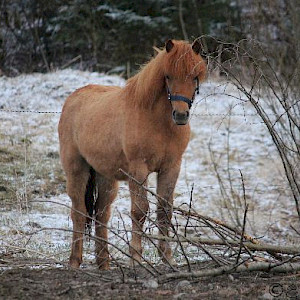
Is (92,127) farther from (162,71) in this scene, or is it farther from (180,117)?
(180,117)

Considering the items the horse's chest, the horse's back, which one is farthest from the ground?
the horse's back

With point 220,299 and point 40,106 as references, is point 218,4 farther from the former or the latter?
point 220,299

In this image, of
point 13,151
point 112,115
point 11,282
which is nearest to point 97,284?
point 11,282

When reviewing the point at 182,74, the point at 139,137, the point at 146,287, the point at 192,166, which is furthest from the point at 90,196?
the point at 192,166

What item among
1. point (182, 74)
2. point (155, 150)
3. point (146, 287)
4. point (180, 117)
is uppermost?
point (182, 74)

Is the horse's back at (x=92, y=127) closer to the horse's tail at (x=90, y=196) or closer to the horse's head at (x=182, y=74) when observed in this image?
the horse's tail at (x=90, y=196)

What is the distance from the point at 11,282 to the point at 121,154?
1799mm

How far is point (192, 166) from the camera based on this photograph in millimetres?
10828

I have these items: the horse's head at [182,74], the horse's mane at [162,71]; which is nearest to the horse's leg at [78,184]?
the horse's mane at [162,71]

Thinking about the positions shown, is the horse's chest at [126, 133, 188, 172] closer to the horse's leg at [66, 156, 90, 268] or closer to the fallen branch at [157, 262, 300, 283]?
the horse's leg at [66, 156, 90, 268]

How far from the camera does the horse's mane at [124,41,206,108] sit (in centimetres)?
493

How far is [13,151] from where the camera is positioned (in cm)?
989

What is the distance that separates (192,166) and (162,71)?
5826mm

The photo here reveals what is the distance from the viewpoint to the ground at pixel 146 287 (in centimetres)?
360
